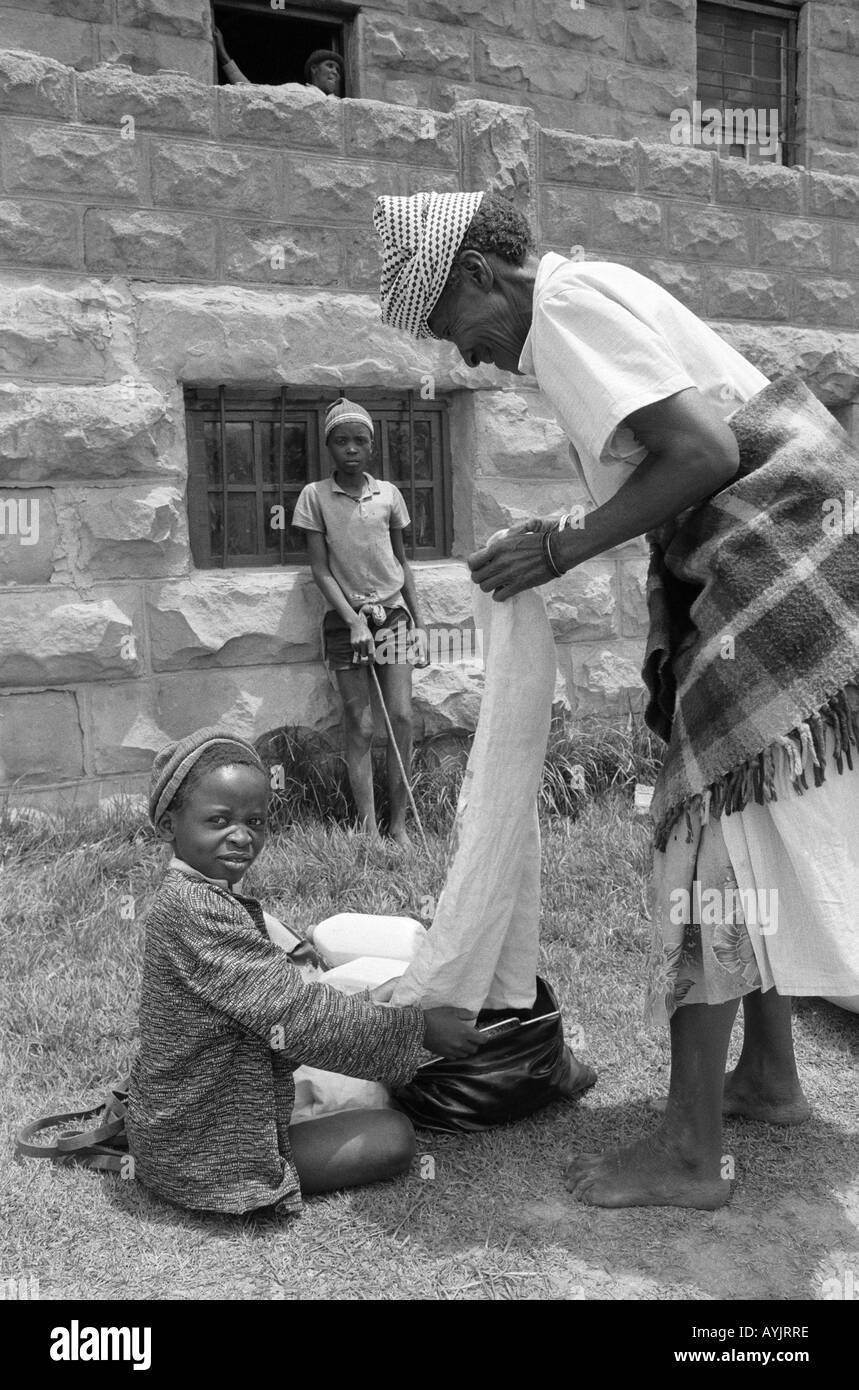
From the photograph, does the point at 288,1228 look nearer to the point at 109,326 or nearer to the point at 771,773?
the point at 771,773

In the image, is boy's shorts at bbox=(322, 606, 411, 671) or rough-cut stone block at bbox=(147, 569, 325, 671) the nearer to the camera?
rough-cut stone block at bbox=(147, 569, 325, 671)

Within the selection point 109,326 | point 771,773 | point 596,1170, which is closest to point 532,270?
point 771,773

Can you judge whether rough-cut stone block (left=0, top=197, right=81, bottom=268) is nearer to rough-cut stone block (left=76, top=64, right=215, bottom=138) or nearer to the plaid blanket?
rough-cut stone block (left=76, top=64, right=215, bottom=138)

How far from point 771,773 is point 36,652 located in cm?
345

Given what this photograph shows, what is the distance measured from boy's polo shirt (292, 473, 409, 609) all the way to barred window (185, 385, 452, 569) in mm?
169

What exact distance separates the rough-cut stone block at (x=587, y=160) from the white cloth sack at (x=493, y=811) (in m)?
4.01

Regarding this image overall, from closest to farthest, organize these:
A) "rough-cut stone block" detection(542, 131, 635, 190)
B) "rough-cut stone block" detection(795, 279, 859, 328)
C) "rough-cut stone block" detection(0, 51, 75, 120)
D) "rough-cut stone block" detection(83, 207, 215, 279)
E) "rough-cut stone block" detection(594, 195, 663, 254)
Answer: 1. "rough-cut stone block" detection(0, 51, 75, 120)
2. "rough-cut stone block" detection(83, 207, 215, 279)
3. "rough-cut stone block" detection(542, 131, 635, 190)
4. "rough-cut stone block" detection(594, 195, 663, 254)
5. "rough-cut stone block" detection(795, 279, 859, 328)

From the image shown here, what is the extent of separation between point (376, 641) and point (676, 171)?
287cm

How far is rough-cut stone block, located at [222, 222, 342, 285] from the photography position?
5391 mm

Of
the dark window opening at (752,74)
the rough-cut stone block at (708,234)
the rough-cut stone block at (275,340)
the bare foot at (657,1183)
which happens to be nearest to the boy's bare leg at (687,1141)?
the bare foot at (657,1183)

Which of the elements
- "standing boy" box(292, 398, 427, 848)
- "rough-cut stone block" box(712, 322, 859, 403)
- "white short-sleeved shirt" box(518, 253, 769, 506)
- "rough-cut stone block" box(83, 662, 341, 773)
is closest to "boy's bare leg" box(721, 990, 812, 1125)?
"white short-sleeved shirt" box(518, 253, 769, 506)

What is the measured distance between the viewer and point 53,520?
5.15 meters

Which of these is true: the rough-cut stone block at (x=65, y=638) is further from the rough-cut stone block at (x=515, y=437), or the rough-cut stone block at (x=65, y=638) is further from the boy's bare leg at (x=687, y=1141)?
the boy's bare leg at (x=687, y=1141)
